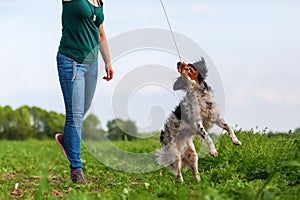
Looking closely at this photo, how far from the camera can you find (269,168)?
6789 millimetres

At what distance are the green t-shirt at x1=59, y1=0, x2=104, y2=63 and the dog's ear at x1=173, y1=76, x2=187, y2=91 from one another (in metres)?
1.36

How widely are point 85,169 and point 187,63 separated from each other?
366 cm

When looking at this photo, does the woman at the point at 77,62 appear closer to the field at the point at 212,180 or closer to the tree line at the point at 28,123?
the field at the point at 212,180

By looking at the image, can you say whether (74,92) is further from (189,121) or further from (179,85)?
(189,121)

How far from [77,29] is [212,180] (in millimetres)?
2580

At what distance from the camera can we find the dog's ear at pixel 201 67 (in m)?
6.59

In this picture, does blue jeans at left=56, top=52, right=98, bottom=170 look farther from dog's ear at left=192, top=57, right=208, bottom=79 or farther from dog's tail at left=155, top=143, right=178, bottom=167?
dog's ear at left=192, top=57, right=208, bottom=79

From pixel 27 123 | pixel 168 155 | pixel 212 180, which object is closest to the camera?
pixel 212 180

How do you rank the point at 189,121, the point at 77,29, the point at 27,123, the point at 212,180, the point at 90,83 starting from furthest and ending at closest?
the point at 27,123
the point at 90,83
the point at 77,29
the point at 189,121
the point at 212,180

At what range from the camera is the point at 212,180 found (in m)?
6.46

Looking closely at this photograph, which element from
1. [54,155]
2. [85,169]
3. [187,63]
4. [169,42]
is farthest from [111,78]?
[54,155]

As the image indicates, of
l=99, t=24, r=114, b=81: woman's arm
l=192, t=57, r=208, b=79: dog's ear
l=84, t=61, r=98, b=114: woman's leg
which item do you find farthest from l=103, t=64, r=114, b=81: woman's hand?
l=192, t=57, r=208, b=79: dog's ear

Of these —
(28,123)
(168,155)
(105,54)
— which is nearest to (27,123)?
(28,123)

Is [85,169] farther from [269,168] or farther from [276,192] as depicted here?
[276,192]
